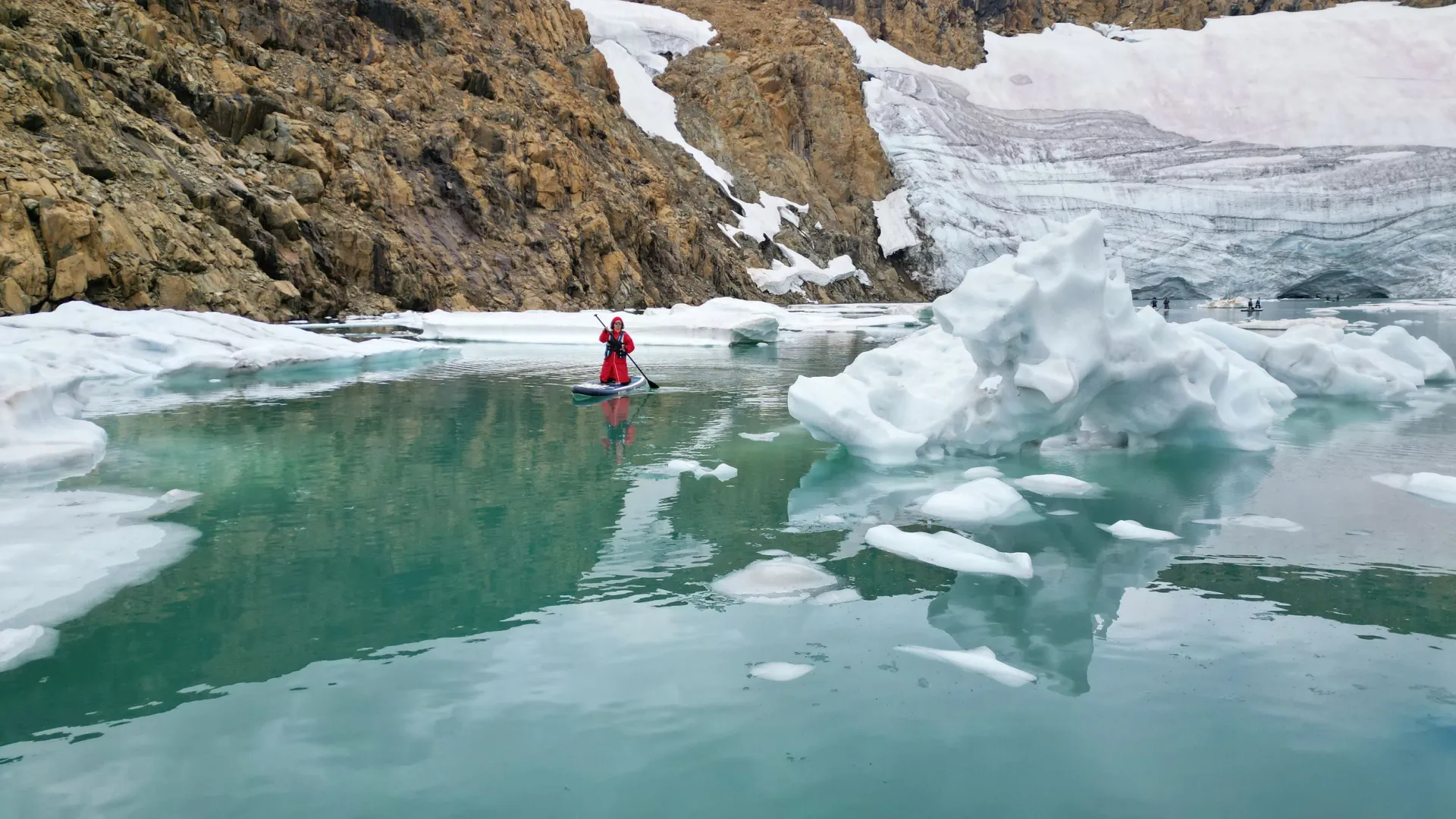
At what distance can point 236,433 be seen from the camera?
9.59m

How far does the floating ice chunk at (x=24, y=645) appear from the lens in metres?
3.65

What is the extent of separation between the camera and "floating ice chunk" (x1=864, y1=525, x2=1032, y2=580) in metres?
5.00

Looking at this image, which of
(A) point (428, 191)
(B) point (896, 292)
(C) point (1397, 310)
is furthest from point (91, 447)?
(B) point (896, 292)

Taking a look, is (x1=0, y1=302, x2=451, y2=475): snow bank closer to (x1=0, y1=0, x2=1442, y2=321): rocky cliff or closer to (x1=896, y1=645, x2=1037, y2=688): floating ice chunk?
(x1=0, y1=0, x2=1442, y2=321): rocky cliff

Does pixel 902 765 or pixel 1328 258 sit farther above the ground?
pixel 1328 258

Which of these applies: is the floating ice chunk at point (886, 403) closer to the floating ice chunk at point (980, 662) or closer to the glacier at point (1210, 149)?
the floating ice chunk at point (980, 662)

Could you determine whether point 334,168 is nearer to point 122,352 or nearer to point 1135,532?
point 122,352

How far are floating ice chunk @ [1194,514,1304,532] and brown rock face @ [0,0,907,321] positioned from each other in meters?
20.2

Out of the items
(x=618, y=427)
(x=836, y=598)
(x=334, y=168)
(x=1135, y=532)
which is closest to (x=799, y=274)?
(x=334, y=168)

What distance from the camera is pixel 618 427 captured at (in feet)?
34.0

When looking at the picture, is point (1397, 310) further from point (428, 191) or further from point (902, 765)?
point (902, 765)

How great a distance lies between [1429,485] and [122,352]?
53.9ft

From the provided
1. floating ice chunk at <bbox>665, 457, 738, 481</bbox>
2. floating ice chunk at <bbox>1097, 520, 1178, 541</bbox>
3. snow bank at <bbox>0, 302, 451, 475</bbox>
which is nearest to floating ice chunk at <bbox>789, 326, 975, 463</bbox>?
floating ice chunk at <bbox>665, 457, 738, 481</bbox>

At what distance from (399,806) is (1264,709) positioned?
3047 mm
